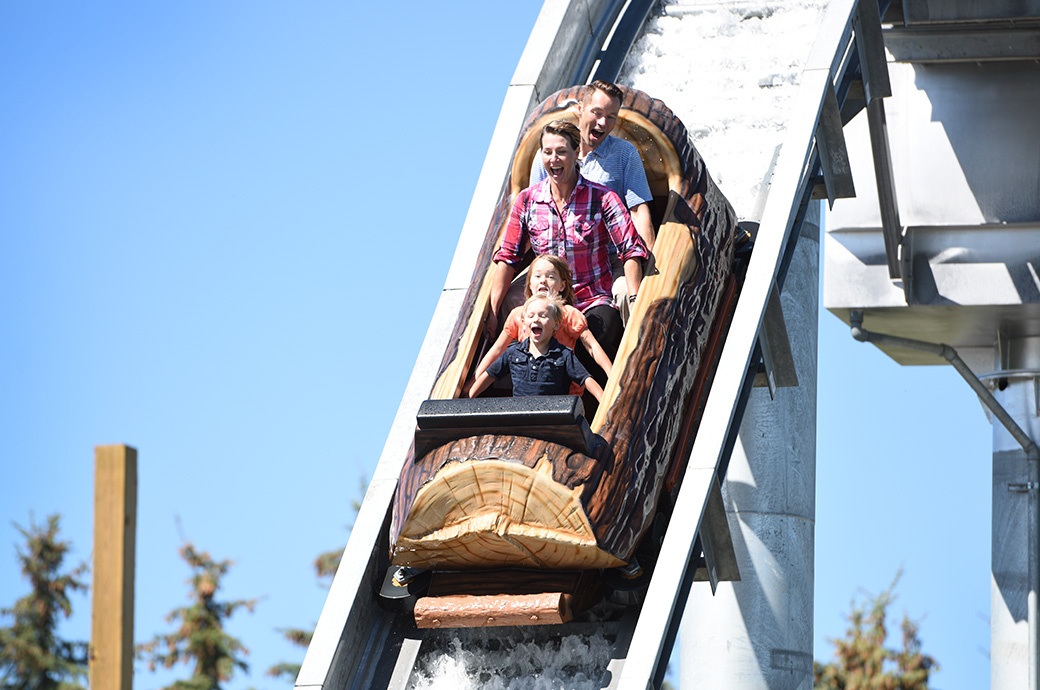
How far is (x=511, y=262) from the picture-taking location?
6773 millimetres

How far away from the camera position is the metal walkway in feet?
19.1

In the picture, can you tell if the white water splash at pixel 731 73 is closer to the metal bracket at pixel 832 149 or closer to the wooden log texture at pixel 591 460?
the metal bracket at pixel 832 149

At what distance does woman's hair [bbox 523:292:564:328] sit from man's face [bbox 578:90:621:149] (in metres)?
0.90

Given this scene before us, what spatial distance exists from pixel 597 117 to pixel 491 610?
2.11 m

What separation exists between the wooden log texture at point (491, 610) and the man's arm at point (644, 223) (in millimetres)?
1589

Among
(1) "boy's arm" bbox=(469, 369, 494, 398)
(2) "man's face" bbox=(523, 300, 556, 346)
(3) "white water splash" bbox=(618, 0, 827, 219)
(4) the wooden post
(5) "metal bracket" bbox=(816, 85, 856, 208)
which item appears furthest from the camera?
(3) "white water splash" bbox=(618, 0, 827, 219)

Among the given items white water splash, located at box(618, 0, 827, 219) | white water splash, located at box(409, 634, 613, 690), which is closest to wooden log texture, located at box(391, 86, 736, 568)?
white water splash, located at box(409, 634, 613, 690)

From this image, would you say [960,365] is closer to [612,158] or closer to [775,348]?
[775,348]

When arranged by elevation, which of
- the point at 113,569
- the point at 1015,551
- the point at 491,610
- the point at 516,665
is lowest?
the point at 113,569

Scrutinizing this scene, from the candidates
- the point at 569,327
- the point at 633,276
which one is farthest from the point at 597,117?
the point at 569,327

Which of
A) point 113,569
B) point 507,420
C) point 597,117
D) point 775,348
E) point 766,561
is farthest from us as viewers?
point 766,561

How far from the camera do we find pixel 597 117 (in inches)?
268

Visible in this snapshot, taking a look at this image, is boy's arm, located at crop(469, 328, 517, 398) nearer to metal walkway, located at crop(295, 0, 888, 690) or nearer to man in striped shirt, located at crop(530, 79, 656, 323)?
metal walkway, located at crop(295, 0, 888, 690)

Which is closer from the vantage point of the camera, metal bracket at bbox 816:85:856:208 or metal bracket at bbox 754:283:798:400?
metal bracket at bbox 754:283:798:400
